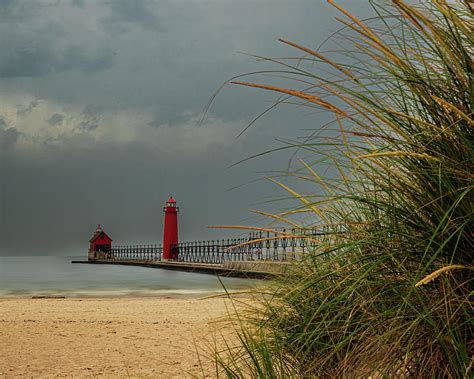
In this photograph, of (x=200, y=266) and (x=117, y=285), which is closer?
(x=200, y=266)

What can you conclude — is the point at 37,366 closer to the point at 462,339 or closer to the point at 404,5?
the point at 462,339

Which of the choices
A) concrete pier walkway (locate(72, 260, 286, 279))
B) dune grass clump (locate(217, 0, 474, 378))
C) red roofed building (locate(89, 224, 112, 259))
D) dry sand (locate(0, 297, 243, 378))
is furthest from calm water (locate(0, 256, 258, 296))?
red roofed building (locate(89, 224, 112, 259))

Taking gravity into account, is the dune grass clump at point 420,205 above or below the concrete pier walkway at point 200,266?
above

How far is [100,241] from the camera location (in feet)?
158

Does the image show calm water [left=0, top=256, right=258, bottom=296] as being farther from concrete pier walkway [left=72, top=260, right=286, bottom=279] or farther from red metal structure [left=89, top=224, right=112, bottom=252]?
red metal structure [left=89, top=224, right=112, bottom=252]

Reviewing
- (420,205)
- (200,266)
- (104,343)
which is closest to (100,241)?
(200,266)

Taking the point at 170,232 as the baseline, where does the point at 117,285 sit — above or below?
below

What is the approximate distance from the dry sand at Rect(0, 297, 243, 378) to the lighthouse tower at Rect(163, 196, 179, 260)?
949 inches

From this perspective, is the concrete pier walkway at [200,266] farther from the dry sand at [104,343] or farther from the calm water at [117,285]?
the dry sand at [104,343]

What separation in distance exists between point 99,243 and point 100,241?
0.20 m

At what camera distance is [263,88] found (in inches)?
52.7

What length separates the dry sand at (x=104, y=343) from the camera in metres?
3.78

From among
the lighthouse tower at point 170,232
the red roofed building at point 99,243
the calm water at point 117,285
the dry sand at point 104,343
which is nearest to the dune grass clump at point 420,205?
the dry sand at point 104,343

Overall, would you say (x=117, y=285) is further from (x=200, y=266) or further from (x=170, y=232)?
(x=170, y=232)
